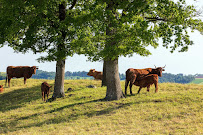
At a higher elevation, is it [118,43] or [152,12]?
[152,12]

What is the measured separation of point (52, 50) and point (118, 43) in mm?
6892

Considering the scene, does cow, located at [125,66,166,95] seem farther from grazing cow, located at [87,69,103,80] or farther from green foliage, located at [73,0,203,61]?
grazing cow, located at [87,69,103,80]

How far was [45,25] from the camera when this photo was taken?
67.4ft

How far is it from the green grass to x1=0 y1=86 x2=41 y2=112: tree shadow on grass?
0.22 metres

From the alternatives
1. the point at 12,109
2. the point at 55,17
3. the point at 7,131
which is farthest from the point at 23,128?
the point at 55,17

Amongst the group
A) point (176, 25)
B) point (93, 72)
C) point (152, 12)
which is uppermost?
point (152, 12)

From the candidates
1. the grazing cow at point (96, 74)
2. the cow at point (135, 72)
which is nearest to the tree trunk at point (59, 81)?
the cow at point (135, 72)

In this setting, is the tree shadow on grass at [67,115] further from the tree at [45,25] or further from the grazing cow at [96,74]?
the grazing cow at [96,74]

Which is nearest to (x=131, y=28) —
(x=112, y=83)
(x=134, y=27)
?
(x=134, y=27)

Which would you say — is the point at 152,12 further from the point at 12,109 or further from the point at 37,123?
the point at 12,109

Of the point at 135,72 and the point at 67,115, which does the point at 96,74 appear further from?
the point at 67,115

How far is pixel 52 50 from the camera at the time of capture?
20.5 metres

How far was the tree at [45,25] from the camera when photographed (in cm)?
1939

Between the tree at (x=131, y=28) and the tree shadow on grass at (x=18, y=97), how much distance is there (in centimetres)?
879
